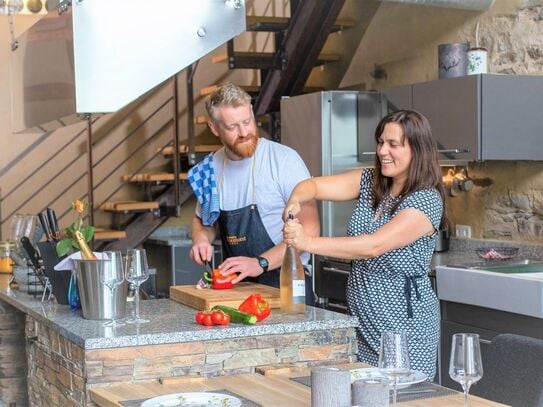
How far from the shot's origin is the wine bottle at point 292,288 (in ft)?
10.8

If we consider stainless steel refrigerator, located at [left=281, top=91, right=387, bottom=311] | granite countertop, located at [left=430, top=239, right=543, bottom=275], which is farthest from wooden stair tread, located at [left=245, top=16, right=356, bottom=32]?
granite countertop, located at [left=430, top=239, right=543, bottom=275]

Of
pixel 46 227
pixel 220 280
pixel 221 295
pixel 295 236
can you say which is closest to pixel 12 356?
pixel 46 227

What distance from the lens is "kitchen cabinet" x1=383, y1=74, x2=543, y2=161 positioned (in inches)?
198

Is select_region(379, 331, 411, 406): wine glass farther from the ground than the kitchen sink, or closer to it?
farther from the ground

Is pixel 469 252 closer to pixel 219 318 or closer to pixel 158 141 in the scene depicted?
pixel 219 318

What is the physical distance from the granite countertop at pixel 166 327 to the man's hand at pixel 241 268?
211mm

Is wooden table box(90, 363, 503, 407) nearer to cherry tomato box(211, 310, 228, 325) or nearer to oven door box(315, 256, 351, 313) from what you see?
cherry tomato box(211, 310, 228, 325)

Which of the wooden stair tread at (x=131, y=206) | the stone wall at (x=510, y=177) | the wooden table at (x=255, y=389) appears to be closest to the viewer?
the wooden table at (x=255, y=389)

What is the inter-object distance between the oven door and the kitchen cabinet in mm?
974

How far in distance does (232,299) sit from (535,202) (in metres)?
2.57

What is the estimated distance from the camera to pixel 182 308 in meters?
3.47

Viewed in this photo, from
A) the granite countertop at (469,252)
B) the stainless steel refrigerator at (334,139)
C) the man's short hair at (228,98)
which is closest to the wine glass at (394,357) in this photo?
the man's short hair at (228,98)

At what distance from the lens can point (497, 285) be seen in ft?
14.6

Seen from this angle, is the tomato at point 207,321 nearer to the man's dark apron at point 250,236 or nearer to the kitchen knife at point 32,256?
the man's dark apron at point 250,236
